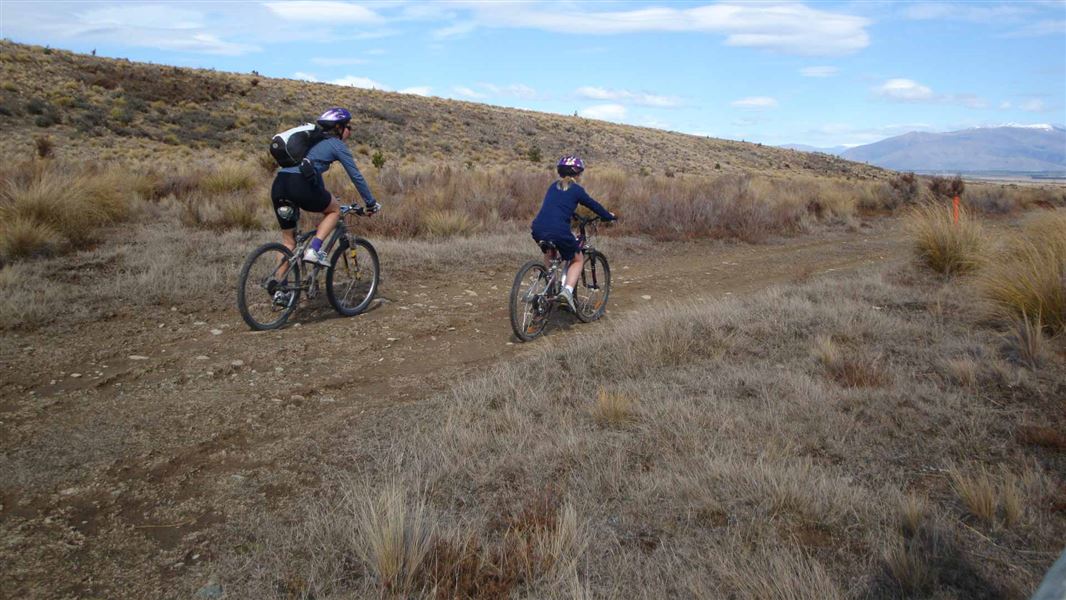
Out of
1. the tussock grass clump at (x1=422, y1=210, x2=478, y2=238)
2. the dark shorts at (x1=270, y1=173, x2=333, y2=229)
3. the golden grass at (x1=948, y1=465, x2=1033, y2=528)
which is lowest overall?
the golden grass at (x1=948, y1=465, x2=1033, y2=528)

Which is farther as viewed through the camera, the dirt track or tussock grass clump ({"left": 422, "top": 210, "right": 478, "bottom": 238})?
tussock grass clump ({"left": 422, "top": 210, "right": 478, "bottom": 238})

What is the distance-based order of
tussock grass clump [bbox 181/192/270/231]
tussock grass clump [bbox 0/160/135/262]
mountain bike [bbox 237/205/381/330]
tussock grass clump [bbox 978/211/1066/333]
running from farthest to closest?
tussock grass clump [bbox 181/192/270/231]
tussock grass clump [bbox 0/160/135/262]
mountain bike [bbox 237/205/381/330]
tussock grass clump [bbox 978/211/1066/333]

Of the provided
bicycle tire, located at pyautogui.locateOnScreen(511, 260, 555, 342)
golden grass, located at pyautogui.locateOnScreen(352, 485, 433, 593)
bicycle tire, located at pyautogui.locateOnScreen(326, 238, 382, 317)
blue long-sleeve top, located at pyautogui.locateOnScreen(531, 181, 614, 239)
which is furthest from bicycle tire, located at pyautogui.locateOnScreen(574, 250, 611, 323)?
golden grass, located at pyautogui.locateOnScreen(352, 485, 433, 593)

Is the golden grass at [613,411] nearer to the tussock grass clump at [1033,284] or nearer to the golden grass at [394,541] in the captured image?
the golden grass at [394,541]

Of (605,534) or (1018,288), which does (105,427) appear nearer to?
(605,534)

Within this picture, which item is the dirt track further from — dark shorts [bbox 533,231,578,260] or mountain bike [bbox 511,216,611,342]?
dark shorts [bbox 533,231,578,260]

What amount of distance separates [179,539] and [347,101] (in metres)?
47.4

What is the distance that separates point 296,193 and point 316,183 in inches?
8.2

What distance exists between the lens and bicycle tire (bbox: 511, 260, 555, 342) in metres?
6.46

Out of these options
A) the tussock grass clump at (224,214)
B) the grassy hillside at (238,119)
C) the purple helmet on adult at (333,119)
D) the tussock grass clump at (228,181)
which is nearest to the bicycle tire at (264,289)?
the purple helmet on adult at (333,119)

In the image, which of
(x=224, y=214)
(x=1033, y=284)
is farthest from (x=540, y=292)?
(x=224, y=214)

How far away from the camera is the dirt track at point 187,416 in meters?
3.06

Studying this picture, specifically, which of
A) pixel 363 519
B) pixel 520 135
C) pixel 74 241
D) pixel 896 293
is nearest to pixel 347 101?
pixel 520 135

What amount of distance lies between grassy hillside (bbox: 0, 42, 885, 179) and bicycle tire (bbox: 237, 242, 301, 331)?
22737 millimetres
